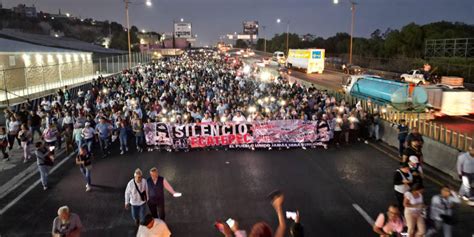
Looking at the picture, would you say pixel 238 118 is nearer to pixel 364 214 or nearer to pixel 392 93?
pixel 364 214

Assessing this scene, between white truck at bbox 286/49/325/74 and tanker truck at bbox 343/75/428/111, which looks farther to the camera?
white truck at bbox 286/49/325/74

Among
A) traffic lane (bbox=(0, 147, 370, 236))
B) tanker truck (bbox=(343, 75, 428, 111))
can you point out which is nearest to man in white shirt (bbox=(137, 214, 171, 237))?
traffic lane (bbox=(0, 147, 370, 236))

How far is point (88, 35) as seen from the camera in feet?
527

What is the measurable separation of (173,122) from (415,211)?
11.1 meters

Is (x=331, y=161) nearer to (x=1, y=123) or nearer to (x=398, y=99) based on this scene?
(x=398, y=99)

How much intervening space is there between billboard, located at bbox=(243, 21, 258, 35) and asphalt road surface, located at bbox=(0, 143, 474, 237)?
375 feet

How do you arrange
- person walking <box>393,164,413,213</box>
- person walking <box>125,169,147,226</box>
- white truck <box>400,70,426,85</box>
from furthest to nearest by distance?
white truck <box>400,70,426,85</box>
person walking <box>393,164,413,213</box>
person walking <box>125,169,147,226</box>

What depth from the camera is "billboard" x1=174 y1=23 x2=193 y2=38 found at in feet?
282

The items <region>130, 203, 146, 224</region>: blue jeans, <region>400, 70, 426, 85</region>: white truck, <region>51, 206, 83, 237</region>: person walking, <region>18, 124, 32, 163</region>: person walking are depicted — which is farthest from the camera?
<region>400, 70, 426, 85</region>: white truck

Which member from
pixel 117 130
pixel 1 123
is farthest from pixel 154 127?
pixel 1 123

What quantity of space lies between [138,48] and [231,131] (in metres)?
94.8

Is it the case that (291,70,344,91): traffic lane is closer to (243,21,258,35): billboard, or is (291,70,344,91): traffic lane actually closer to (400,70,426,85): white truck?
(400,70,426,85): white truck

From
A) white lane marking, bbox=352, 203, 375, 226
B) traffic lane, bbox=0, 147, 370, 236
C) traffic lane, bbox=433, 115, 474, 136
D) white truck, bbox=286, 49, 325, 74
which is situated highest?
white truck, bbox=286, 49, 325, 74

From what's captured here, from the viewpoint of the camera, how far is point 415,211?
7902 millimetres
